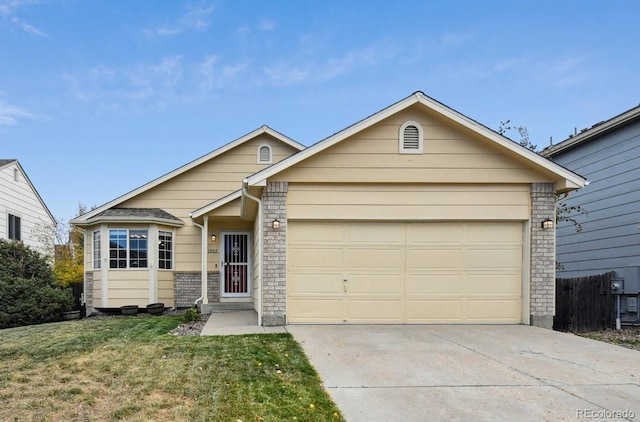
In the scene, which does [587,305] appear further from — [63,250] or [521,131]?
[63,250]

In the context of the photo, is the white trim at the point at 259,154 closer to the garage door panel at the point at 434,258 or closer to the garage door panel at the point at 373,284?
the garage door panel at the point at 373,284

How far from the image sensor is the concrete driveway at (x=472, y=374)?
12.2 feet

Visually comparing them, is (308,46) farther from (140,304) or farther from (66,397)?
(66,397)

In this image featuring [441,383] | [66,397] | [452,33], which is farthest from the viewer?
[452,33]

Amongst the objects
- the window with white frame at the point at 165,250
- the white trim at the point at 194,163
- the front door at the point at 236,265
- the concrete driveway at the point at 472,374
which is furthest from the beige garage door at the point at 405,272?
the window with white frame at the point at 165,250

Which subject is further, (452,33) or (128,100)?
(128,100)

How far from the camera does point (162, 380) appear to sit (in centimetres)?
452

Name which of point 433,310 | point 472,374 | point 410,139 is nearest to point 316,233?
point 410,139

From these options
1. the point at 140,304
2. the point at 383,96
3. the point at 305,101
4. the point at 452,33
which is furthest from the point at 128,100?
the point at 452,33

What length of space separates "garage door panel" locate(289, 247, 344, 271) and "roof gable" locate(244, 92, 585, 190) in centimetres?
162

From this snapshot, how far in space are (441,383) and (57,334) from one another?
7.47 m

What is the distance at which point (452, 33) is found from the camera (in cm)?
1413

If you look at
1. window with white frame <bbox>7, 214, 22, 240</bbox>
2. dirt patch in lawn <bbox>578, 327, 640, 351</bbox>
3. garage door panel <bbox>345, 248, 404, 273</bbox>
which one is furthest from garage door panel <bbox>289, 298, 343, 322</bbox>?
window with white frame <bbox>7, 214, 22, 240</bbox>

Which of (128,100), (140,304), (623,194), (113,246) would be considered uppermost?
(128,100)
